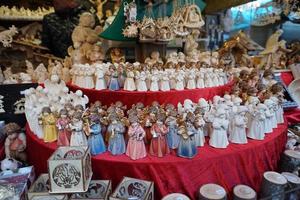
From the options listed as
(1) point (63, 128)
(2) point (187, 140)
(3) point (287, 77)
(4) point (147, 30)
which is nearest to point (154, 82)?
(4) point (147, 30)

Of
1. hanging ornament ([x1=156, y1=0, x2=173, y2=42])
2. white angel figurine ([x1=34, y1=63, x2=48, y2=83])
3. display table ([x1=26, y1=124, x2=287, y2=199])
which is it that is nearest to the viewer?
display table ([x1=26, y1=124, x2=287, y2=199])

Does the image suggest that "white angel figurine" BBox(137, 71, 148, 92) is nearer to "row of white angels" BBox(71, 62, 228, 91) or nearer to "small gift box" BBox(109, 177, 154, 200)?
"row of white angels" BBox(71, 62, 228, 91)

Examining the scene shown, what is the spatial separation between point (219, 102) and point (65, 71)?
1.07 metres

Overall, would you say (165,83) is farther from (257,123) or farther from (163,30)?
(257,123)

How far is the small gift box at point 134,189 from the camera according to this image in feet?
3.57

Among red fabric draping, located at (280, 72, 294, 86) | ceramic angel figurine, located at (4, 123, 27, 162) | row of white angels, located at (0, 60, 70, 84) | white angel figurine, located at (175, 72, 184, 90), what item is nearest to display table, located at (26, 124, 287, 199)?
ceramic angel figurine, located at (4, 123, 27, 162)

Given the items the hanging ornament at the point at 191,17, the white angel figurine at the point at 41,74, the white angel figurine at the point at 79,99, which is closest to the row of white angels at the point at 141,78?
the white angel figurine at the point at 79,99

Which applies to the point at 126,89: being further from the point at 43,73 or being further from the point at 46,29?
the point at 46,29

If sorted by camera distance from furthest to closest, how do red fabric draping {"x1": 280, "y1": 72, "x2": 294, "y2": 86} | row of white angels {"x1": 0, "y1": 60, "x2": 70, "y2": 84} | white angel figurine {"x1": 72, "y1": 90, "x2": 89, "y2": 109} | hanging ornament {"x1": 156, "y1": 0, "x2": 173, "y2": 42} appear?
red fabric draping {"x1": 280, "y1": 72, "x2": 294, "y2": 86}, row of white angels {"x1": 0, "y1": 60, "x2": 70, "y2": 84}, hanging ornament {"x1": 156, "y1": 0, "x2": 173, "y2": 42}, white angel figurine {"x1": 72, "y1": 90, "x2": 89, "y2": 109}

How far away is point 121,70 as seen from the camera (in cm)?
154

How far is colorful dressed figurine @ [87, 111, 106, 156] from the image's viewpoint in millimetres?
1229

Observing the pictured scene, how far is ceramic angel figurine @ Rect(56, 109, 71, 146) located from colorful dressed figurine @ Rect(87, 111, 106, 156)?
0.38ft

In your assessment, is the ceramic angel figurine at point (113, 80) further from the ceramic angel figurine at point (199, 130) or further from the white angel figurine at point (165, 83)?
the ceramic angel figurine at point (199, 130)

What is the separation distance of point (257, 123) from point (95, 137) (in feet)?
2.69
